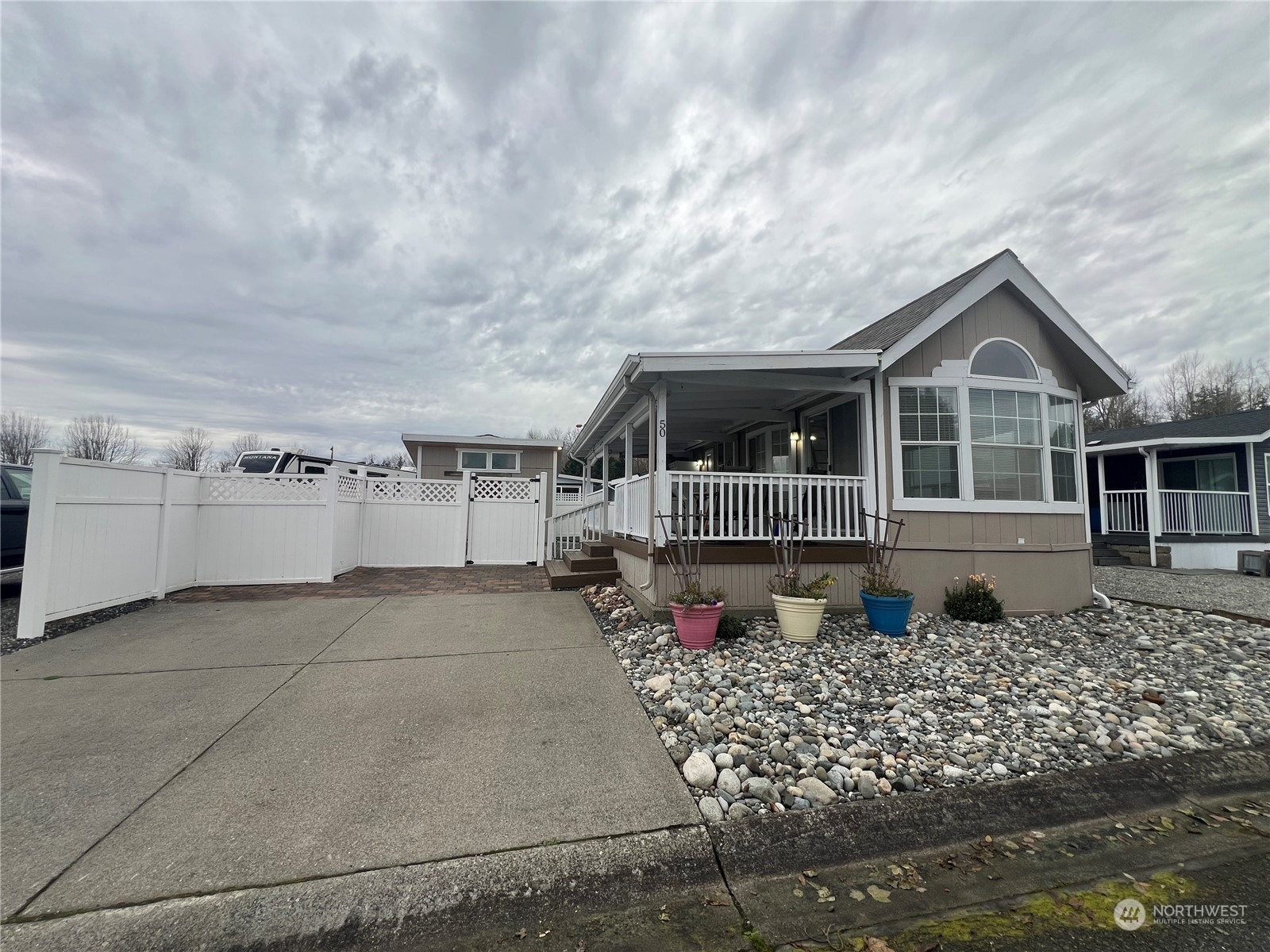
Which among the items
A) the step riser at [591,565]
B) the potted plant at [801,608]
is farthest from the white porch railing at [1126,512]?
the step riser at [591,565]

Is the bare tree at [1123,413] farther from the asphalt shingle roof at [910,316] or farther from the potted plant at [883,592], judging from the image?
the potted plant at [883,592]

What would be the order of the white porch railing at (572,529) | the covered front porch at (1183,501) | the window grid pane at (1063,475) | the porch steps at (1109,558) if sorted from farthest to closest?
the porch steps at (1109,558), the covered front porch at (1183,501), the white porch railing at (572,529), the window grid pane at (1063,475)

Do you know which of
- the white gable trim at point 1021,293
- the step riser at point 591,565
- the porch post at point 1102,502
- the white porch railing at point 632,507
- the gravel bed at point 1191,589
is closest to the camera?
the white gable trim at point 1021,293

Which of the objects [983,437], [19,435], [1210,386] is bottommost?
[983,437]

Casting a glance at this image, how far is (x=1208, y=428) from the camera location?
1260 cm

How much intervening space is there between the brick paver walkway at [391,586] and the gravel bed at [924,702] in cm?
278

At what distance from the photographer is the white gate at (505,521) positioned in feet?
32.5

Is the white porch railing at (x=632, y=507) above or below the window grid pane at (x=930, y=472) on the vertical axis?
below

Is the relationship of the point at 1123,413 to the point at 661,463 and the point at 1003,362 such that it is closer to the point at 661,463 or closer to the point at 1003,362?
the point at 1003,362

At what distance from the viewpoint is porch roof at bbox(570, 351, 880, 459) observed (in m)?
5.47

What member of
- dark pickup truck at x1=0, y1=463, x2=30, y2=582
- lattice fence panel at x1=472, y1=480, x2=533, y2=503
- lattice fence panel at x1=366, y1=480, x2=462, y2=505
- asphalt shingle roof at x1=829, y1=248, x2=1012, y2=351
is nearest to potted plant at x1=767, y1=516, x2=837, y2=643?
asphalt shingle roof at x1=829, y1=248, x2=1012, y2=351

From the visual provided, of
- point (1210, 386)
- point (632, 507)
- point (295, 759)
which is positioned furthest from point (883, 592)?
point (1210, 386)

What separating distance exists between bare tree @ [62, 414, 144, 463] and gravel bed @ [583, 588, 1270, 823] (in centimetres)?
3500

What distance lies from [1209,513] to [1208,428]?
2.46 meters
